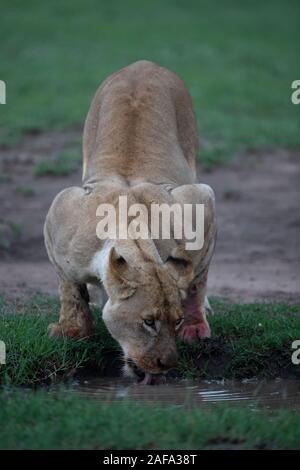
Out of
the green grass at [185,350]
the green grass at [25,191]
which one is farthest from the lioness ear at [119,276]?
the green grass at [25,191]

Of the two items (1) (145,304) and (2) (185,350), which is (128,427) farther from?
(2) (185,350)

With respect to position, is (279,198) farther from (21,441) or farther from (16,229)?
(21,441)

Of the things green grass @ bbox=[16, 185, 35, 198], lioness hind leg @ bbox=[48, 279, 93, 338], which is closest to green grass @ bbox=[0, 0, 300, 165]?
green grass @ bbox=[16, 185, 35, 198]

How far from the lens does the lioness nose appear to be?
4668 mm

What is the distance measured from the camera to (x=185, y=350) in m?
5.64

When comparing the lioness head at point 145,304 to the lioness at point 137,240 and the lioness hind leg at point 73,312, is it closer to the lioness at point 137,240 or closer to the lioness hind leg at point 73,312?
the lioness at point 137,240

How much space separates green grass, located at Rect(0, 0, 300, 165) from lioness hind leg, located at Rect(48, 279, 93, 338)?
221 inches

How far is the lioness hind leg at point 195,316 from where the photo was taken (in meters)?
5.76

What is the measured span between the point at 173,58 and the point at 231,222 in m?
7.59

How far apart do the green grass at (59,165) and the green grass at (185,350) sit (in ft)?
14.2

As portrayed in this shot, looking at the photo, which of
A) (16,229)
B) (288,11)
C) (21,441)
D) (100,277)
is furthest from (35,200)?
(288,11)

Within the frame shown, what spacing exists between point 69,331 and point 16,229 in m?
2.97

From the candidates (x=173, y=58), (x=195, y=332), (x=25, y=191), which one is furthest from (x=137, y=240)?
(x=173, y=58)

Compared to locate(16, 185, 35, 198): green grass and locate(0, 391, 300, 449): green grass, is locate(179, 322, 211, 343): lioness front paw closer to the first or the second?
locate(0, 391, 300, 449): green grass
